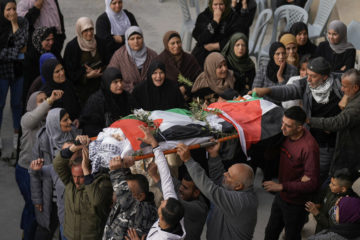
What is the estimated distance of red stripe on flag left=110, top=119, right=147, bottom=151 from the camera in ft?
15.3

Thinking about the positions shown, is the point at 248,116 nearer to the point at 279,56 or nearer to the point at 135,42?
the point at 279,56

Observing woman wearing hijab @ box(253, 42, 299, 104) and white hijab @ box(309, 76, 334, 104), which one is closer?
white hijab @ box(309, 76, 334, 104)

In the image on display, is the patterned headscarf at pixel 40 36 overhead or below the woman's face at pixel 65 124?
overhead

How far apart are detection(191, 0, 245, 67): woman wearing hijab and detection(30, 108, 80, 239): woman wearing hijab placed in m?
2.86

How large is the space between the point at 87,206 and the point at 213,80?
2.44 m

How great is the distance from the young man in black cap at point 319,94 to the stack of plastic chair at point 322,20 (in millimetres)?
3640

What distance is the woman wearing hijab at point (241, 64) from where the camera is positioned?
22.5ft

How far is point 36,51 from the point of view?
6918 millimetres

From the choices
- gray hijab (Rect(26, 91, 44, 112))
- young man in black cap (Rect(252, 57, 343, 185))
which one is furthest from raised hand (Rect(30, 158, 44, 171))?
young man in black cap (Rect(252, 57, 343, 185))

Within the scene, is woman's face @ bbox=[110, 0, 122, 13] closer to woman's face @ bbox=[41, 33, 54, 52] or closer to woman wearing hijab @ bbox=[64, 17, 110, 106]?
woman wearing hijab @ bbox=[64, 17, 110, 106]

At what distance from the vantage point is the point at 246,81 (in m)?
6.89

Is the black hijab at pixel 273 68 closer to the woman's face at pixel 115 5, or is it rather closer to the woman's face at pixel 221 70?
the woman's face at pixel 221 70

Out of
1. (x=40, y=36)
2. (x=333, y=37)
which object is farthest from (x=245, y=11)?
(x=40, y=36)

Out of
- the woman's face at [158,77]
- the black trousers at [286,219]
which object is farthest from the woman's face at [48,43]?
the black trousers at [286,219]
